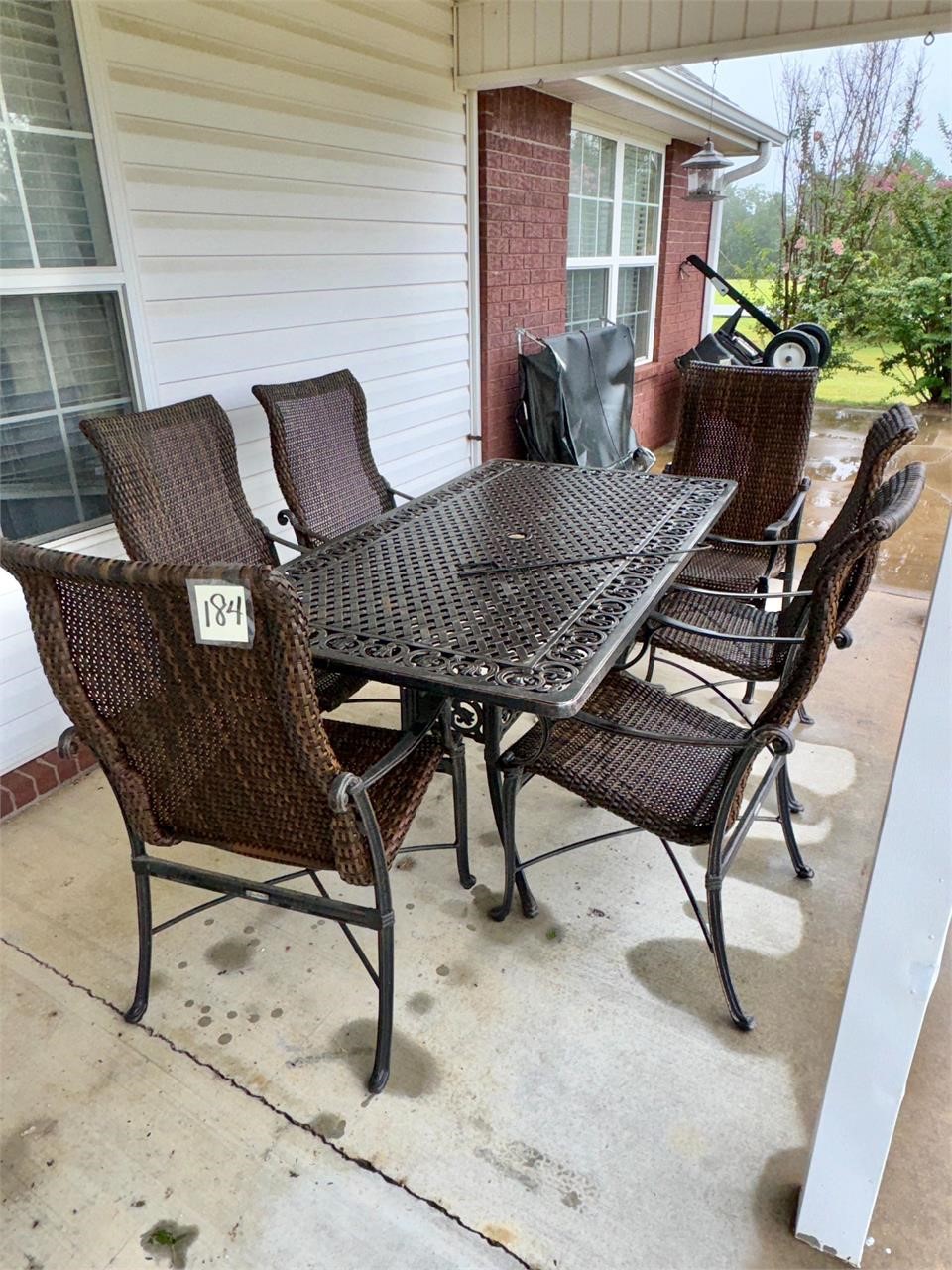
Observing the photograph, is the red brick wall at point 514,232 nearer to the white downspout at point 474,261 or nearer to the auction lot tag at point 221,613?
the white downspout at point 474,261

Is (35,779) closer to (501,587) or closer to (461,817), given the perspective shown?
(461,817)

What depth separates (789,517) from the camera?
2.91 meters

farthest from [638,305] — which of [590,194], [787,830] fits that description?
[787,830]

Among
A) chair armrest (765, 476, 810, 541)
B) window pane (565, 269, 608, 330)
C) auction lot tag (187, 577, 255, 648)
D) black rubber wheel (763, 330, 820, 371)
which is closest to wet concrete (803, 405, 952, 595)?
chair armrest (765, 476, 810, 541)

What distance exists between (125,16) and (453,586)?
1.93 meters

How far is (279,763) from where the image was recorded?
1.32m

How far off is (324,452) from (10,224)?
1109mm

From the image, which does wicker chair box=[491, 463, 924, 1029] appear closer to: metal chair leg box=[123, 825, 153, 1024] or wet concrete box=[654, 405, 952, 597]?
metal chair leg box=[123, 825, 153, 1024]

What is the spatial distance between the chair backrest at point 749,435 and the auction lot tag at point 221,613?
7.80 feet

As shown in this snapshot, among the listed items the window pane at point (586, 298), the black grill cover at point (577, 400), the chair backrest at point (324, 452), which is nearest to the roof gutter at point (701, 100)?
the window pane at point (586, 298)

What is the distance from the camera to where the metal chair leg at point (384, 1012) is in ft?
4.85

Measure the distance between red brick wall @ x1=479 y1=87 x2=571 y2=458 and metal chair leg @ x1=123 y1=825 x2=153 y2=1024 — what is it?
3328mm

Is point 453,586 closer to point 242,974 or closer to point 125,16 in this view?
point 242,974

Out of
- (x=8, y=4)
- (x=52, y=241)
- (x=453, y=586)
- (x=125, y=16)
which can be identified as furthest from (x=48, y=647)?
(x=125, y=16)
